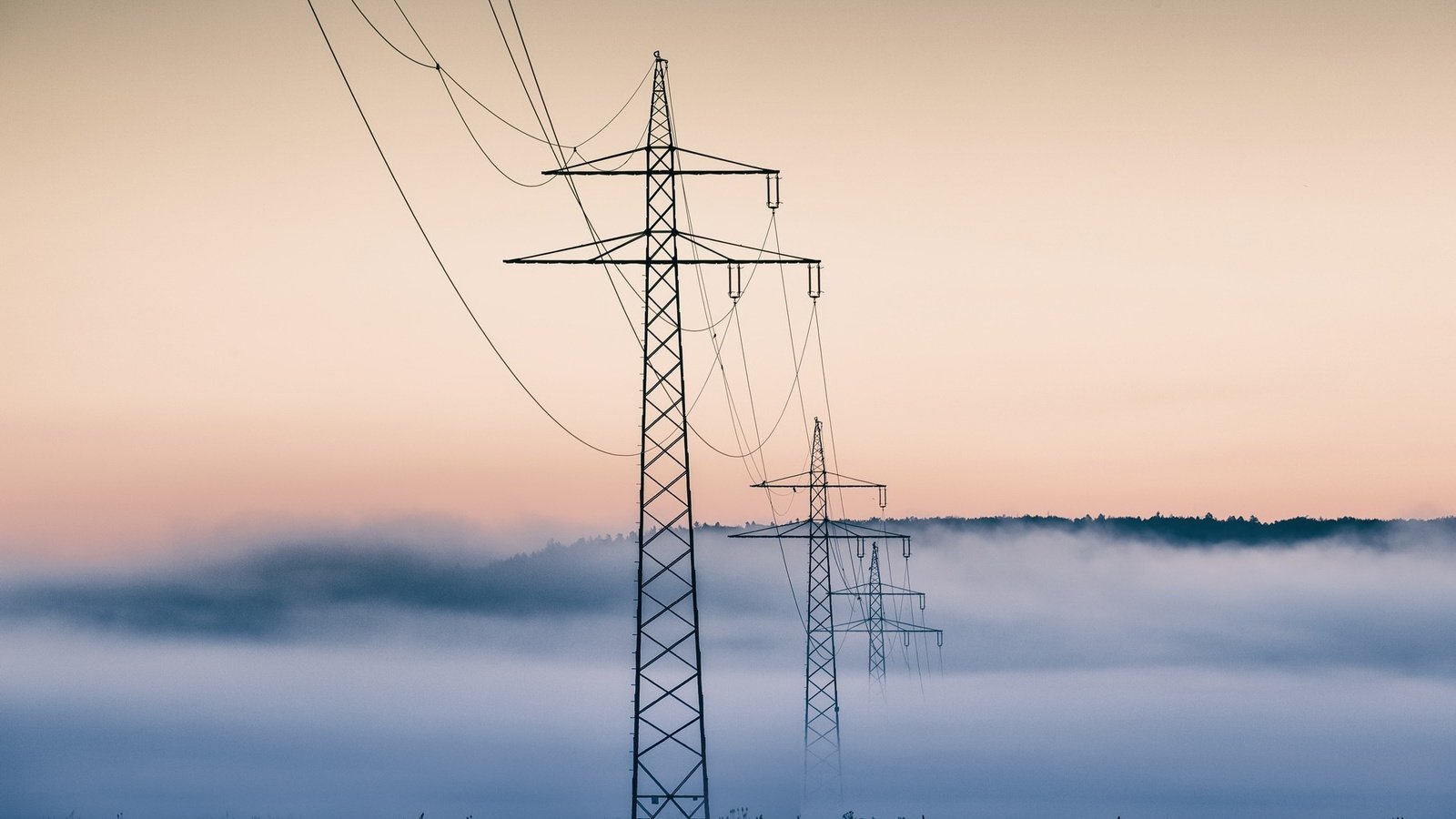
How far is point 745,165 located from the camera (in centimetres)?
3575

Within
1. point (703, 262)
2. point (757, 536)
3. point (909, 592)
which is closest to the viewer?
point (703, 262)

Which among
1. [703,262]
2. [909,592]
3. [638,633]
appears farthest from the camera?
[909,592]

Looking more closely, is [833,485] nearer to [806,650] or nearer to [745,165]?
[806,650]

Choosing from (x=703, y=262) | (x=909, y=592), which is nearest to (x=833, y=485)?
(x=909, y=592)

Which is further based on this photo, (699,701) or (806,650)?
(806,650)

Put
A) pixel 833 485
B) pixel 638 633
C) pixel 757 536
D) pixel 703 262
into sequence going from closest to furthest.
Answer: pixel 638 633 < pixel 703 262 < pixel 757 536 < pixel 833 485

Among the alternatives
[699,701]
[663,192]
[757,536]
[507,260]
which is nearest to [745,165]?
[663,192]

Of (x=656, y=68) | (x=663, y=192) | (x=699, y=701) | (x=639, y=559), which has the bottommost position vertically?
(x=699, y=701)

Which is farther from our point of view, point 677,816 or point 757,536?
point 757,536

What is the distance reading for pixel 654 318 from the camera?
36.8 metres

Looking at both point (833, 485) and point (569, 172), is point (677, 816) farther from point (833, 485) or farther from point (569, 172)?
point (833, 485)

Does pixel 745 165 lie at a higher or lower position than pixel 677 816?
higher

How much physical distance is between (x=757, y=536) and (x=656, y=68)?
19.8 m

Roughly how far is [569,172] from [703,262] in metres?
3.86
